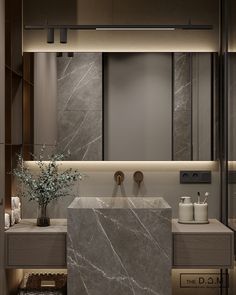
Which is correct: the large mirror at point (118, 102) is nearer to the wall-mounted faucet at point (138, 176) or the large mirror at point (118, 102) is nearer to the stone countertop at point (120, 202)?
the wall-mounted faucet at point (138, 176)

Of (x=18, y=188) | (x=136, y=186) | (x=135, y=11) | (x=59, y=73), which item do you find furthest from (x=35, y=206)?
(x=135, y=11)

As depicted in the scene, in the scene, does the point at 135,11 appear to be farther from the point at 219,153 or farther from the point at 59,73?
the point at 219,153

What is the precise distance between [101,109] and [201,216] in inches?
42.5

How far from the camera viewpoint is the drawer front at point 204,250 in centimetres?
333

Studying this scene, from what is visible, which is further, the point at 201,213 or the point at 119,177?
the point at 119,177

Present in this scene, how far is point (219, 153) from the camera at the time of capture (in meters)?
3.86

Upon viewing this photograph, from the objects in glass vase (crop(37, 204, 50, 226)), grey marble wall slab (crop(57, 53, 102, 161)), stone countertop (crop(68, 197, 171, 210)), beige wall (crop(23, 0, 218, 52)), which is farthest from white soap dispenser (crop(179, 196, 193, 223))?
beige wall (crop(23, 0, 218, 52))

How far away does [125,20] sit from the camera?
3.90 m

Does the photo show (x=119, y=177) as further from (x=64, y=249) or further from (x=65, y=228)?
(x=64, y=249)

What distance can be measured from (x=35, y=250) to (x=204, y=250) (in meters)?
1.10

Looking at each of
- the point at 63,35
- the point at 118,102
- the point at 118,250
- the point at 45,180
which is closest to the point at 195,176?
the point at 118,102

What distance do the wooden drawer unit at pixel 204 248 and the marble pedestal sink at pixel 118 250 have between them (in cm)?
17

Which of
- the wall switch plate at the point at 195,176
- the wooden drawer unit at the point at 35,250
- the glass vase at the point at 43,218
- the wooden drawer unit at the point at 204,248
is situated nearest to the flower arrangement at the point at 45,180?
the glass vase at the point at 43,218

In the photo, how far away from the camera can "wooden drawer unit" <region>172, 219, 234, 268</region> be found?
333 centimetres
